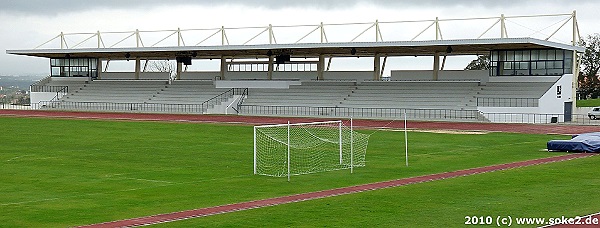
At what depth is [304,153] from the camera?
30875mm

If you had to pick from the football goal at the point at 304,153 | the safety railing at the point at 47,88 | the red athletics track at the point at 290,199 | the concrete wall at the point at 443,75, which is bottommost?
the red athletics track at the point at 290,199

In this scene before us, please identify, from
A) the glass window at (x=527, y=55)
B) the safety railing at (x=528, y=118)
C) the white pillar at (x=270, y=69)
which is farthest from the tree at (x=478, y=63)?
the safety railing at (x=528, y=118)

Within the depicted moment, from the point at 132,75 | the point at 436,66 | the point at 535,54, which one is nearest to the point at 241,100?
the point at 436,66

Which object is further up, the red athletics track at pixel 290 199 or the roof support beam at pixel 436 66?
the roof support beam at pixel 436 66

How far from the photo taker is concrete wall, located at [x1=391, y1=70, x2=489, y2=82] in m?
65.2

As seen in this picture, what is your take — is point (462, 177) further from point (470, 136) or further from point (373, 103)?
point (373, 103)

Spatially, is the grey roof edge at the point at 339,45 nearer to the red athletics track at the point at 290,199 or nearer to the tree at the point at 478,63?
the red athletics track at the point at 290,199

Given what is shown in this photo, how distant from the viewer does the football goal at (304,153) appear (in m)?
25.9

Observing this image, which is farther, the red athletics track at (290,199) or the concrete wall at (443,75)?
the concrete wall at (443,75)

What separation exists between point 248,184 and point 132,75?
6347cm

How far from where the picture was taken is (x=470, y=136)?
4200 centimetres

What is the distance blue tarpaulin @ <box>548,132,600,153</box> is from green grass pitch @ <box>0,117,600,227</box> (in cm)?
94

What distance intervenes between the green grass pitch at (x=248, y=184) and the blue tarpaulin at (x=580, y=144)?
0.94m

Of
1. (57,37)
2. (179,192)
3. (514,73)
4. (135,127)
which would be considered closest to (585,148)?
(179,192)
